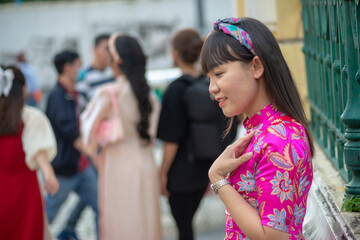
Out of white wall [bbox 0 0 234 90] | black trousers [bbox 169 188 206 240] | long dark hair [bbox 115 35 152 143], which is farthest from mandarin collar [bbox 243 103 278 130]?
white wall [bbox 0 0 234 90]

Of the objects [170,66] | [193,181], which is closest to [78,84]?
[193,181]

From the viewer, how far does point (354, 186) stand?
2.52 metres

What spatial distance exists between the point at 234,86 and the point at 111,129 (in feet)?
11.3

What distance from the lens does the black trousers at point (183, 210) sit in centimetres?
522

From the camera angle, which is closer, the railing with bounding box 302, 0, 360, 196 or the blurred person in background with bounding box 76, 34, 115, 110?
the railing with bounding box 302, 0, 360, 196

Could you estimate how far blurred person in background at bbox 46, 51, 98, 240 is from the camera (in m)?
6.02

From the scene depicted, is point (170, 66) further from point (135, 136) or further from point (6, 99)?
point (6, 99)

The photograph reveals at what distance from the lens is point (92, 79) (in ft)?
23.4

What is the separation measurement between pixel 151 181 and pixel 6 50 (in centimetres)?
1110

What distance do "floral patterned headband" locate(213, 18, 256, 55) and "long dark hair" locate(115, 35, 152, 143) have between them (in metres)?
3.23

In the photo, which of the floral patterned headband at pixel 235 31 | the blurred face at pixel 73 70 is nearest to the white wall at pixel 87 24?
the blurred face at pixel 73 70

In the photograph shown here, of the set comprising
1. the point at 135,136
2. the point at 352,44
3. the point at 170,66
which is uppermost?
the point at 352,44

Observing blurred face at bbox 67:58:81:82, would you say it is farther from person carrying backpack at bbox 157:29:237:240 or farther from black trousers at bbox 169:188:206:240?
black trousers at bbox 169:188:206:240

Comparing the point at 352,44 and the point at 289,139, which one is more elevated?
the point at 352,44
